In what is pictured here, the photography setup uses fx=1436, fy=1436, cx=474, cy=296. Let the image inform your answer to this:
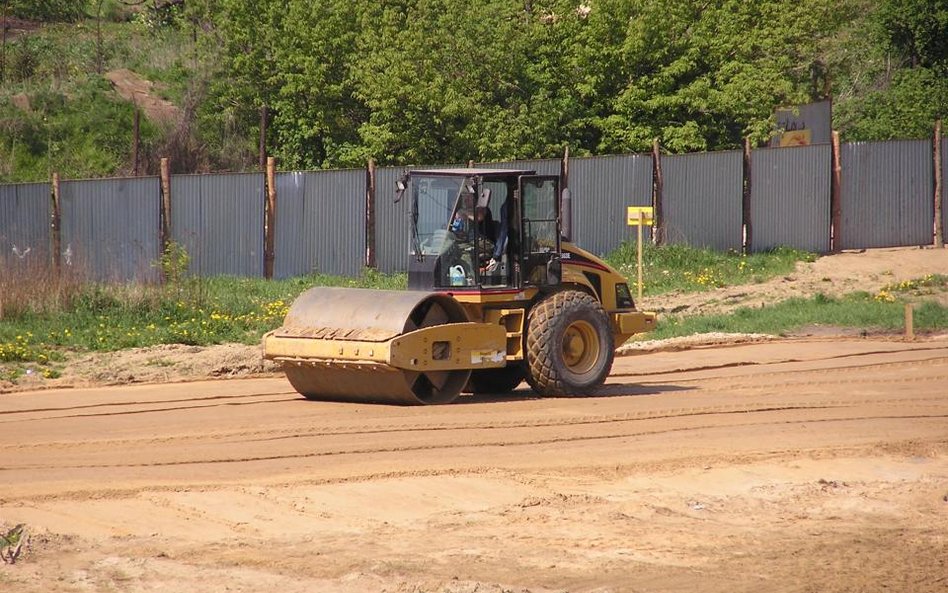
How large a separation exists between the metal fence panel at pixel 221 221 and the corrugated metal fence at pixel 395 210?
2 cm

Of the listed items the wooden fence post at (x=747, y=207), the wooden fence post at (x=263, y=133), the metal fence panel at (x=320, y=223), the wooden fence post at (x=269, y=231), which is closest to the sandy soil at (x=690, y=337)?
the wooden fence post at (x=747, y=207)

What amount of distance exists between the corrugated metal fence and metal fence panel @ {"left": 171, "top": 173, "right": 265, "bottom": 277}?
0.02 m

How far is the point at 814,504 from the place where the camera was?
35.4 feet

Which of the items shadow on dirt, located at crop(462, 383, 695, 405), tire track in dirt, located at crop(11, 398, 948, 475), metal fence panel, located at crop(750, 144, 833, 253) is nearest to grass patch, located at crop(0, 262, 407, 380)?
shadow on dirt, located at crop(462, 383, 695, 405)

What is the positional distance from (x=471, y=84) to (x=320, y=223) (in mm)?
7990

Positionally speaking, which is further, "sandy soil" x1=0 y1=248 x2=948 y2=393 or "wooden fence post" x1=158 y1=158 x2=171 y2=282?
"wooden fence post" x1=158 y1=158 x2=171 y2=282

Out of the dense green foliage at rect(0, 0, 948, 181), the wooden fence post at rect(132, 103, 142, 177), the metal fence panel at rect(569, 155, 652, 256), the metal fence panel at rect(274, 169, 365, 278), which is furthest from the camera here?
the wooden fence post at rect(132, 103, 142, 177)

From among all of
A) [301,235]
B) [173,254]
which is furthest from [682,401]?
[301,235]

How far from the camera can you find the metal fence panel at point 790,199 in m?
29.7

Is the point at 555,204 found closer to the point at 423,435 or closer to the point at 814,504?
the point at 423,435

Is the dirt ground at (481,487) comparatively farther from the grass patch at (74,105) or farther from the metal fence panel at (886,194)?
the grass patch at (74,105)

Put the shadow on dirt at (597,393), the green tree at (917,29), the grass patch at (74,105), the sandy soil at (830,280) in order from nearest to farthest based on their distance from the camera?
1. the shadow on dirt at (597,393)
2. the sandy soil at (830,280)
3. the grass patch at (74,105)
4. the green tree at (917,29)

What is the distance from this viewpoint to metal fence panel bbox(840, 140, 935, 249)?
1178 inches

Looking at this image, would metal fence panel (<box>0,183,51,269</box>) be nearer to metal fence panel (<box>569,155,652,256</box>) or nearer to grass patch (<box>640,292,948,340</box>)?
metal fence panel (<box>569,155,652,256</box>)
